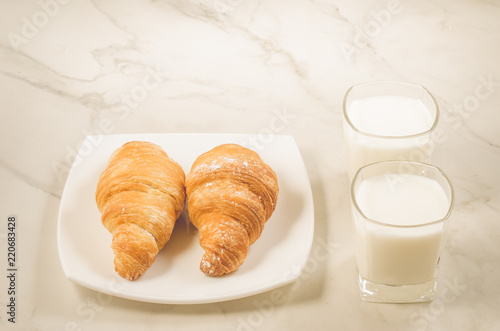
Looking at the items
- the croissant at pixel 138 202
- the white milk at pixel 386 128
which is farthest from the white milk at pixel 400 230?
the croissant at pixel 138 202

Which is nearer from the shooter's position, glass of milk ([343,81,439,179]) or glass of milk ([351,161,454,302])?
glass of milk ([351,161,454,302])

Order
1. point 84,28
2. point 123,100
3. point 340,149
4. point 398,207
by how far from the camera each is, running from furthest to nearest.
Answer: point 84,28, point 123,100, point 340,149, point 398,207

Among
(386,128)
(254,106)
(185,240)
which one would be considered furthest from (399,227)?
(254,106)

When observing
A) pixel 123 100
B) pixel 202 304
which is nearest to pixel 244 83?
pixel 123 100

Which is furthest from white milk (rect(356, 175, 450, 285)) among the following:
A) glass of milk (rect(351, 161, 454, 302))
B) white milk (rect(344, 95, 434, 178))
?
white milk (rect(344, 95, 434, 178))

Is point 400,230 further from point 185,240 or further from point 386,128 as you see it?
point 185,240

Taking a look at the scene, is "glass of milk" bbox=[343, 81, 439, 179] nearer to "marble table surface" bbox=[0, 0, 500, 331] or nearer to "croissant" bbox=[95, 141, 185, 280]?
"marble table surface" bbox=[0, 0, 500, 331]

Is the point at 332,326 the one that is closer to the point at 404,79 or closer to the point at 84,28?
the point at 404,79
